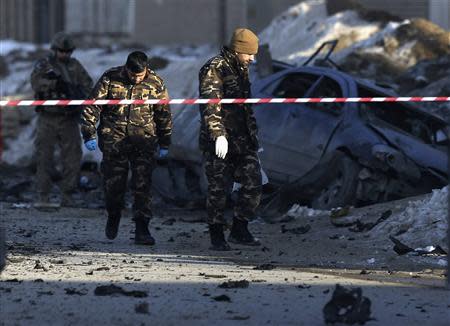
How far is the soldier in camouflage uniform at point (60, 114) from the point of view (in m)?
12.8

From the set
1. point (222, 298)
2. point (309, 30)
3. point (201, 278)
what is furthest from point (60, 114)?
point (309, 30)

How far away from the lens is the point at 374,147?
457 inches

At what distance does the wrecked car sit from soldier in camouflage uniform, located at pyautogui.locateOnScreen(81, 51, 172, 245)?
2500mm

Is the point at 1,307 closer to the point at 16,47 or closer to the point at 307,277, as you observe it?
the point at 307,277

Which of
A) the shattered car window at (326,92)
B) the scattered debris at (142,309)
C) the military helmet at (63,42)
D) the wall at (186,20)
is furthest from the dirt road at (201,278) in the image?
the wall at (186,20)

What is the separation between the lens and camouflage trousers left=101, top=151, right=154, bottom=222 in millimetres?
9852

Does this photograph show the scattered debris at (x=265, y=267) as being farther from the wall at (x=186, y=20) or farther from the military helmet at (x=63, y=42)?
the wall at (x=186, y=20)

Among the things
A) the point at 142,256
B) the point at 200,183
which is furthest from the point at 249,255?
the point at 200,183

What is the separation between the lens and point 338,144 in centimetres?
1190

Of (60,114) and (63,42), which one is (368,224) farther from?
(63,42)

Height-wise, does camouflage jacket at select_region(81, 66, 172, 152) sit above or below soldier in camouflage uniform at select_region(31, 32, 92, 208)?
above

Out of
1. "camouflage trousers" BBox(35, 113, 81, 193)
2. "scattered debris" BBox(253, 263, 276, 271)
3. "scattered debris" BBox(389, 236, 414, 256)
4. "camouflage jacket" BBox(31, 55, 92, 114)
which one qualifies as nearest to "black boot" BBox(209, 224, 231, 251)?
"scattered debris" BBox(253, 263, 276, 271)

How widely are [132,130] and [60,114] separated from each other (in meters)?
3.42

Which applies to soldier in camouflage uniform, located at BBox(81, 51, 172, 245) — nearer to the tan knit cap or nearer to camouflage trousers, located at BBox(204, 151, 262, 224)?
camouflage trousers, located at BBox(204, 151, 262, 224)
